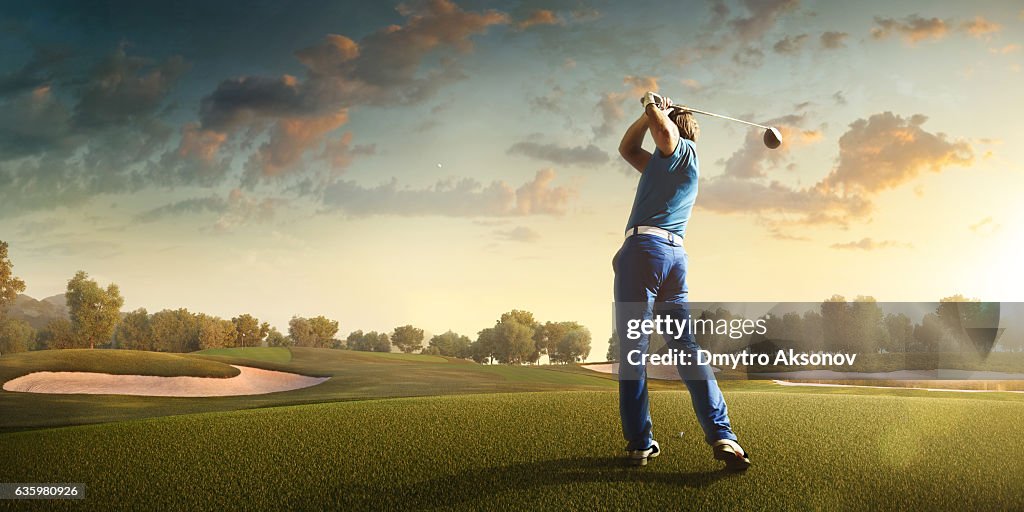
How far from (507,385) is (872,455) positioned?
23.3 metres

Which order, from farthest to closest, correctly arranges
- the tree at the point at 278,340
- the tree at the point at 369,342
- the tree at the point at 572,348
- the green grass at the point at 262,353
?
the tree at the point at 369,342
the tree at the point at 278,340
the tree at the point at 572,348
the green grass at the point at 262,353

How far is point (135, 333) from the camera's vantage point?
81.2 metres

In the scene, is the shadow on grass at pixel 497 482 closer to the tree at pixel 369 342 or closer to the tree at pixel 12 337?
the tree at pixel 12 337

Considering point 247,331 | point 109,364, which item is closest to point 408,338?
point 247,331

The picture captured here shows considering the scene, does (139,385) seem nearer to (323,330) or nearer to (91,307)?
(91,307)

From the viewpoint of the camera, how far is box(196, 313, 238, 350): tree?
263 ft

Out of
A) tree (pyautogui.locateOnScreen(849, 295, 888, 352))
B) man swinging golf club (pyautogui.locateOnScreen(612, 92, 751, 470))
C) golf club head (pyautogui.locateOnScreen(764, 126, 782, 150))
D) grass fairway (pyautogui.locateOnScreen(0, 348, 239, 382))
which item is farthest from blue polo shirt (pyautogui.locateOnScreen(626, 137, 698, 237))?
tree (pyautogui.locateOnScreen(849, 295, 888, 352))

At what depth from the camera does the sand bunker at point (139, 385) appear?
80.9ft

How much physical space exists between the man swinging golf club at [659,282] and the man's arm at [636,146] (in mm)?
133

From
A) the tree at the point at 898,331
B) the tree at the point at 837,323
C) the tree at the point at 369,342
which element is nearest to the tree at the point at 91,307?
the tree at the point at 369,342

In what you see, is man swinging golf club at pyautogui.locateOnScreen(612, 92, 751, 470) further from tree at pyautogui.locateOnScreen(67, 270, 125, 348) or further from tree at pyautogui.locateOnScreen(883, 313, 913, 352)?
tree at pyautogui.locateOnScreen(67, 270, 125, 348)

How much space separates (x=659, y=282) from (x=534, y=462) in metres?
2.33

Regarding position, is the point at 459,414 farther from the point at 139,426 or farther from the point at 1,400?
the point at 1,400

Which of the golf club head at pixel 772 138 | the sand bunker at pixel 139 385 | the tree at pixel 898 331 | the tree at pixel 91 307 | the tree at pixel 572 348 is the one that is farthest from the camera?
the tree at pixel 572 348
